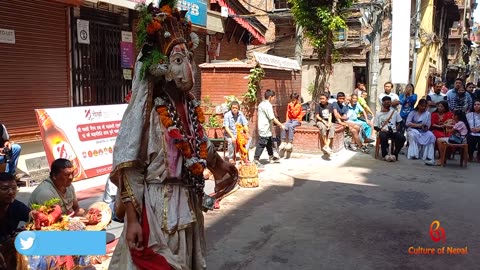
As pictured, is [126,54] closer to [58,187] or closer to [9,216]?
[58,187]

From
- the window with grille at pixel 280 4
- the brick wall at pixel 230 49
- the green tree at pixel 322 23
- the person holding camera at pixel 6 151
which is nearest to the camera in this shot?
the person holding camera at pixel 6 151

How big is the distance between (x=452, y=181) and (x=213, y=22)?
316 inches

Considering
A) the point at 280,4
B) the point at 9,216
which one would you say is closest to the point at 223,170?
the point at 9,216

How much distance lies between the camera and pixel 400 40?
445 inches

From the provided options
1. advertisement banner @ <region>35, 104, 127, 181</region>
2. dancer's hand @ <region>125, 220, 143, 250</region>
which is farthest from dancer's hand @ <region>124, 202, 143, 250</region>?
advertisement banner @ <region>35, 104, 127, 181</region>

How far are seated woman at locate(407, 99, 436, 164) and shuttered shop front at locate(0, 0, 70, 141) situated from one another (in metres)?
7.61

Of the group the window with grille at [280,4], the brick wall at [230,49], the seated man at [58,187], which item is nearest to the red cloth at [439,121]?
the brick wall at [230,49]

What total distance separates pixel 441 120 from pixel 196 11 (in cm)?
672

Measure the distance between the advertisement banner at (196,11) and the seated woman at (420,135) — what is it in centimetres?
592

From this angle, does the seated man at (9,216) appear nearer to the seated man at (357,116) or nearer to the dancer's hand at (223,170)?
the dancer's hand at (223,170)

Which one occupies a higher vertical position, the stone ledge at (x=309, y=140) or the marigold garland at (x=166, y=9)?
the marigold garland at (x=166, y=9)

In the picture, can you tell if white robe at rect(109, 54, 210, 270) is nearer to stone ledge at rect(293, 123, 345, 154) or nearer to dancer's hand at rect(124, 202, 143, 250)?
dancer's hand at rect(124, 202, 143, 250)

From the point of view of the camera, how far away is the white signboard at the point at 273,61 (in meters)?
11.1

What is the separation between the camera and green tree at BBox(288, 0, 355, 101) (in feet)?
35.3
